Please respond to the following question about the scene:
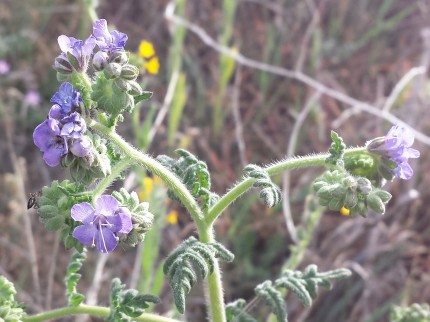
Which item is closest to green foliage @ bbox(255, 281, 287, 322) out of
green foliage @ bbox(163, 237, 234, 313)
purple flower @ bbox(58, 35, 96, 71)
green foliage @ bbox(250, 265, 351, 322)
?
green foliage @ bbox(250, 265, 351, 322)

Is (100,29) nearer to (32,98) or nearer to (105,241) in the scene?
(105,241)

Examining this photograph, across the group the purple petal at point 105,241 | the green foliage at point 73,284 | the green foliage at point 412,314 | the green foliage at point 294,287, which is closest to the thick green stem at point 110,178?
the purple petal at point 105,241

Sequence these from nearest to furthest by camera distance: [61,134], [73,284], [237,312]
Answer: [61,134], [73,284], [237,312]

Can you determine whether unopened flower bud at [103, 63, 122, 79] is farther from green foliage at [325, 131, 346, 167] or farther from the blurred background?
the blurred background

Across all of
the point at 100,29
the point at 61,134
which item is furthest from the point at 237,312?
the point at 100,29

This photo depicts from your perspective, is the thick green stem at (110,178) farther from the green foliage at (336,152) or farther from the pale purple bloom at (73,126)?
the green foliage at (336,152)

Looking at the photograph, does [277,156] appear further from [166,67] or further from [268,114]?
[166,67]
